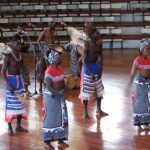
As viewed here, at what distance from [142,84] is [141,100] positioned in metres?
0.23

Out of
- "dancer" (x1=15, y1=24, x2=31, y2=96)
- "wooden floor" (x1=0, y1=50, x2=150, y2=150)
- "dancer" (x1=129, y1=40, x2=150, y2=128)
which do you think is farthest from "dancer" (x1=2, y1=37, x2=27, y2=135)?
"dancer" (x1=129, y1=40, x2=150, y2=128)

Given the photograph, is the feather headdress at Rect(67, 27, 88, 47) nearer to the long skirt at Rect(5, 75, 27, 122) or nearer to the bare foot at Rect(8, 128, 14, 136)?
the long skirt at Rect(5, 75, 27, 122)

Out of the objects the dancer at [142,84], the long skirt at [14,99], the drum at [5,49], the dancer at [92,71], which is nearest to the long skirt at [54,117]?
the long skirt at [14,99]

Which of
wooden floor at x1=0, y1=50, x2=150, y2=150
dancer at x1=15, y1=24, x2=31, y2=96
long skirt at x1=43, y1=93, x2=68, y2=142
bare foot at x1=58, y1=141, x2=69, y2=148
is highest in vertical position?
dancer at x1=15, y1=24, x2=31, y2=96

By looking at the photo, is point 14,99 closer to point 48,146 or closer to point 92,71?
point 48,146

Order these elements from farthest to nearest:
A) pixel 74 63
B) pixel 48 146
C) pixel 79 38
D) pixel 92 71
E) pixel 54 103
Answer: pixel 74 63 < pixel 79 38 < pixel 92 71 < pixel 48 146 < pixel 54 103

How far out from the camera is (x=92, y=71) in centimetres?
629

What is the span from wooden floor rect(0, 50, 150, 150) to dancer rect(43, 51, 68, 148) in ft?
0.78

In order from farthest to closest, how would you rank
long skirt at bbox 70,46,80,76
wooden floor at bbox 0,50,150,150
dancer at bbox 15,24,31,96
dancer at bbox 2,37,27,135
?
long skirt at bbox 70,46,80,76 → dancer at bbox 15,24,31,96 → dancer at bbox 2,37,27,135 → wooden floor at bbox 0,50,150,150

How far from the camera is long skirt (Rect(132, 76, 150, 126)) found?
218 inches

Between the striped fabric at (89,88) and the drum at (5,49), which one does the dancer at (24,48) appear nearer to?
the drum at (5,49)

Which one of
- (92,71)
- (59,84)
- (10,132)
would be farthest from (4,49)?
(92,71)

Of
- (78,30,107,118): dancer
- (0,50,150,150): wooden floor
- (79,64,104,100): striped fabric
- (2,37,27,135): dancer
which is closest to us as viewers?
(0,50,150,150): wooden floor

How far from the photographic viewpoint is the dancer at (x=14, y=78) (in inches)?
211
